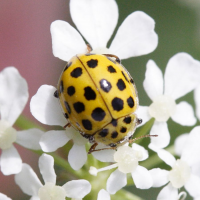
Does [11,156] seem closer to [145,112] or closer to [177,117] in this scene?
[145,112]

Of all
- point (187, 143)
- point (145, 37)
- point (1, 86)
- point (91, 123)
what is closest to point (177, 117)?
point (187, 143)

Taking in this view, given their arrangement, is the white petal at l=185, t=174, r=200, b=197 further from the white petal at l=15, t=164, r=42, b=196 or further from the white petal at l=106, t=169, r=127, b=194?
the white petal at l=15, t=164, r=42, b=196

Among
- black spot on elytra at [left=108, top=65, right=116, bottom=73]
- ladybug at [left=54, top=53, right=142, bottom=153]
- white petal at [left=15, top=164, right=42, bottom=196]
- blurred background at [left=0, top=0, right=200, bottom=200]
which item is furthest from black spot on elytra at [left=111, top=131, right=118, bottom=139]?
blurred background at [left=0, top=0, right=200, bottom=200]

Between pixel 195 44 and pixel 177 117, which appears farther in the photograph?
pixel 195 44

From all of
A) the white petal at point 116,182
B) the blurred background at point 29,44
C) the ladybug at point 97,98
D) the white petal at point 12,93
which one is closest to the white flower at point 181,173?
the white petal at point 116,182

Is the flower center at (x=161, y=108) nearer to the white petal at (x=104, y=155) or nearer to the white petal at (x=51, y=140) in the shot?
the white petal at (x=104, y=155)

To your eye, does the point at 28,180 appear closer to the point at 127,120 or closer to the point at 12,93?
the point at 12,93
